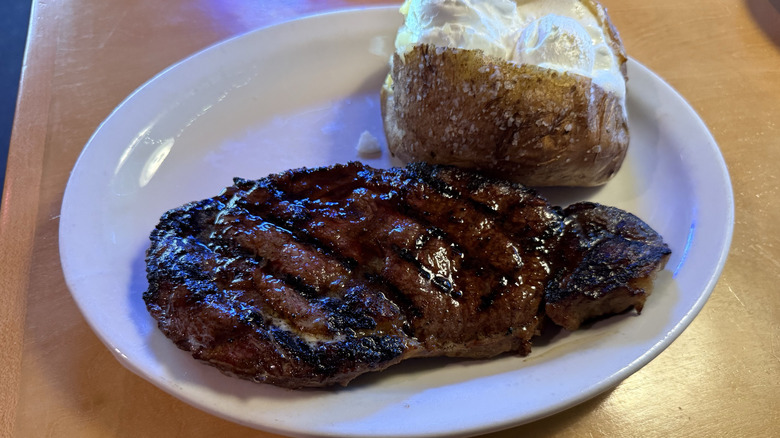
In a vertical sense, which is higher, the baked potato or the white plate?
the baked potato

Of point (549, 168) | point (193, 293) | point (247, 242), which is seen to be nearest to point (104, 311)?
point (193, 293)

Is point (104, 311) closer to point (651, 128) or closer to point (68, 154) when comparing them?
point (68, 154)

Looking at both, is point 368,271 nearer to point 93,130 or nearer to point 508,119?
point 508,119

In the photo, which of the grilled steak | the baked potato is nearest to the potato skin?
the baked potato

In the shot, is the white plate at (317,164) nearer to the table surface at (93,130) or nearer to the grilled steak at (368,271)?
the grilled steak at (368,271)

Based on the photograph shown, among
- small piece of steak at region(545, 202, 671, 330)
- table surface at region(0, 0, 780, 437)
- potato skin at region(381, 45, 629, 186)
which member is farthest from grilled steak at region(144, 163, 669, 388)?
table surface at region(0, 0, 780, 437)

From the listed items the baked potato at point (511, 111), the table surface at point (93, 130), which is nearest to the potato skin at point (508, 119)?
the baked potato at point (511, 111)

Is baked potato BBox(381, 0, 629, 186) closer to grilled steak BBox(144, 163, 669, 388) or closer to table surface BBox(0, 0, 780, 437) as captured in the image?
grilled steak BBox(144, 163, 669, 388)

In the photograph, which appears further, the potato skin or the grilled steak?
the potato skin
